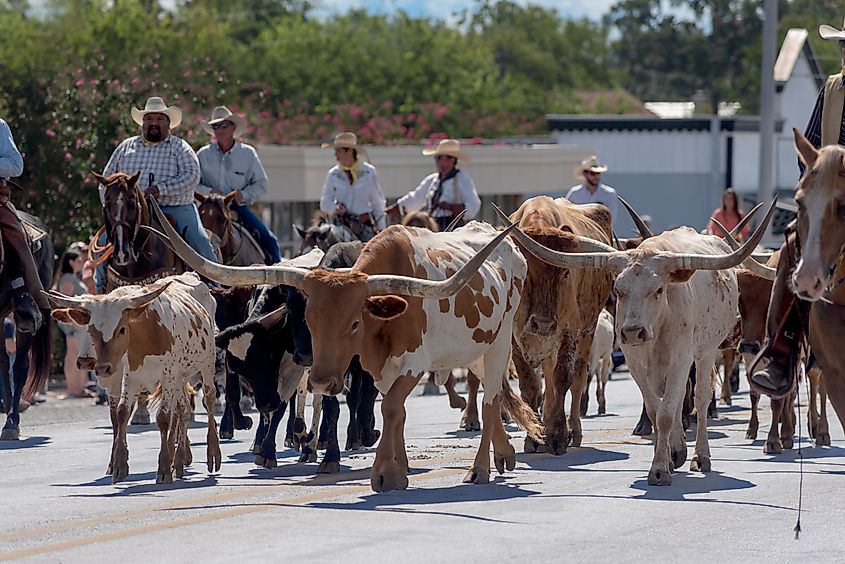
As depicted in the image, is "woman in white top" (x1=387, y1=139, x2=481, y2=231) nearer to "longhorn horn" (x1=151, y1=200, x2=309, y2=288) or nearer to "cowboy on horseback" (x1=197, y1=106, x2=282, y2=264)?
"cowboy on horseback" (x1=197, y1=106, x2=282, y2=264)

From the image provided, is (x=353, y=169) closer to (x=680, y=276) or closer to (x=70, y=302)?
(x=70, y=302)

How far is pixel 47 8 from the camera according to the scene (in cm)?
9000

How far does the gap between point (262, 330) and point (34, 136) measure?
12463 mm

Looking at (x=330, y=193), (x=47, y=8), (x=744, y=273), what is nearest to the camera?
(x=744, y=273)

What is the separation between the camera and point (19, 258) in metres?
16.8

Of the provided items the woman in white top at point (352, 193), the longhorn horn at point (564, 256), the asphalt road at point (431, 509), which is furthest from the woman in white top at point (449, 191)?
the longhorn horn at point (564, 256)

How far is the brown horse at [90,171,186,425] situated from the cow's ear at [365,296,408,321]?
5044mm

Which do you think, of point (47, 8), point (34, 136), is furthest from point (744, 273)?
point (47, 8)

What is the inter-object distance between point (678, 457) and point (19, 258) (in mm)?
6806

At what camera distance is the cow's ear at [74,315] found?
13.3 meters

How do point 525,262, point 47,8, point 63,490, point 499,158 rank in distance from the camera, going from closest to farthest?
point 63,490, point 525,262, point 499,158, point 47,8

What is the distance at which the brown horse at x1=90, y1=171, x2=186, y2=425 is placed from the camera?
651 inches

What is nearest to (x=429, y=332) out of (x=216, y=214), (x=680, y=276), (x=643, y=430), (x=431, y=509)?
(x=431, y=509)

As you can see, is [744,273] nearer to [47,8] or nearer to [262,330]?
[262,330]
